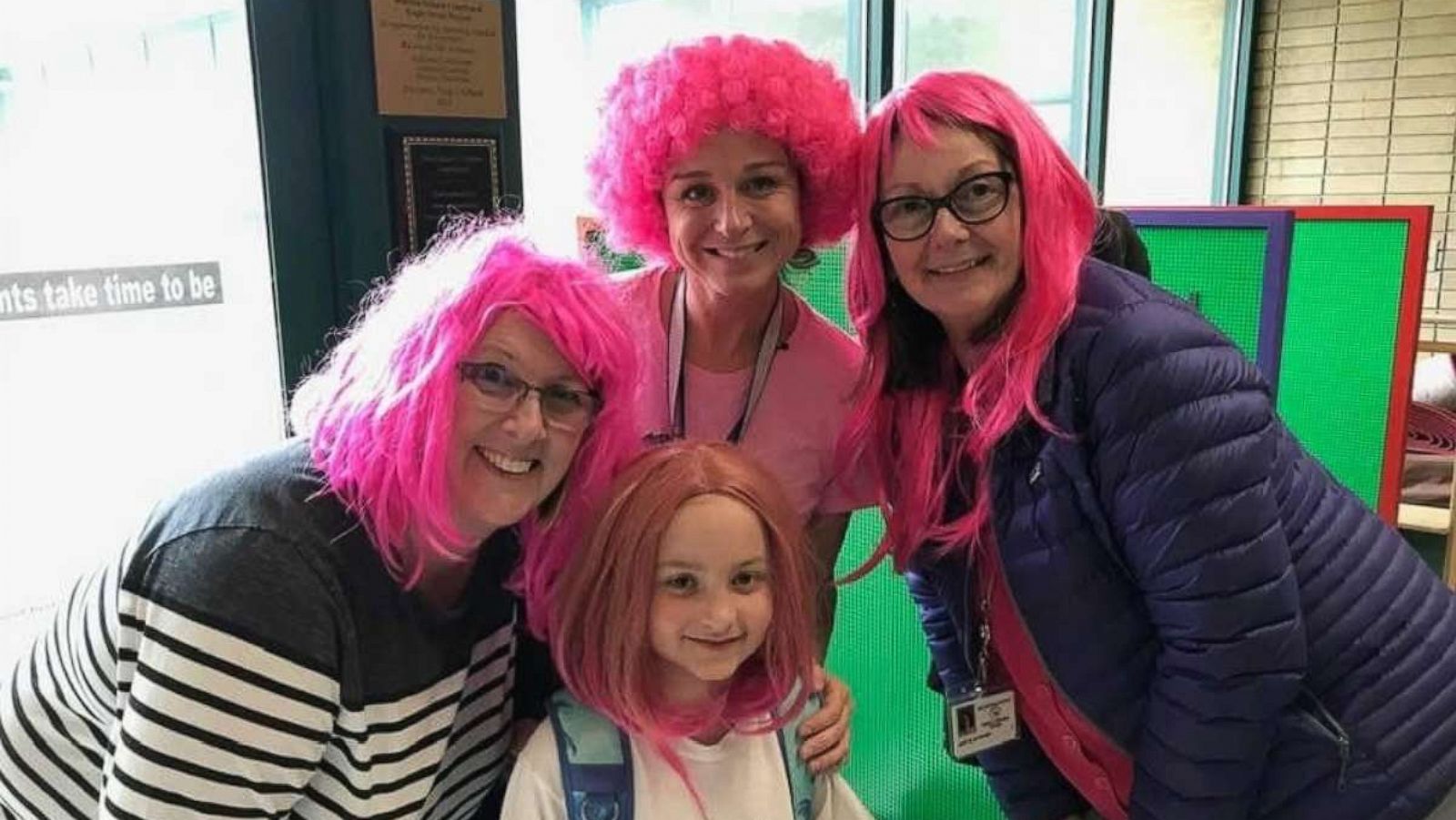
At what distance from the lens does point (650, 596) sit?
133 centimetres

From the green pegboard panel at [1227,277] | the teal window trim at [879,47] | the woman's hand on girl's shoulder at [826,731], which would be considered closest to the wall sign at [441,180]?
Answer: the woman's hand on girl's shoulder at [826,731]

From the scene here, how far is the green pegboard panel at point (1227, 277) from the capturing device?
200 cm

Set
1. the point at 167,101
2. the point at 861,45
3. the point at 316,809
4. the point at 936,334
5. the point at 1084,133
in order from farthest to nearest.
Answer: the point at 1084,133, the point at 861,45, the point at 167,101, the point at 936,334, the point at 316,809

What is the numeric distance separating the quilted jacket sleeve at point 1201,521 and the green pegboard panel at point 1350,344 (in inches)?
54.1

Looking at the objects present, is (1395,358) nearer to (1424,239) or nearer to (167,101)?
(1424,239)

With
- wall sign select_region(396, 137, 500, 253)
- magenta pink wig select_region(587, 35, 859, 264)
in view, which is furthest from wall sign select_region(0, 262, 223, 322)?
magenta pink wig select_region(587, 35, 859, 264)

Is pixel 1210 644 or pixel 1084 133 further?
pixel 1084 133

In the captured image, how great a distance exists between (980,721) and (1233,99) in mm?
6115

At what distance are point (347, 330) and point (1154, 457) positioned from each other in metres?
1.28

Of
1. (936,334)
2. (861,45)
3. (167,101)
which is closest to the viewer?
(936,334)

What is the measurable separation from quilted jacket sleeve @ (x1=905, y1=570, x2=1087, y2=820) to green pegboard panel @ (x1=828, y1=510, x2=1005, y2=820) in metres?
0.81

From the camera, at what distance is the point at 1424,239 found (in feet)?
8.05

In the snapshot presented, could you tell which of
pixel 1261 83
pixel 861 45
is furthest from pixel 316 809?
pixel 1261 83

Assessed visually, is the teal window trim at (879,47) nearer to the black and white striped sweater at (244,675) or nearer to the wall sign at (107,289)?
the wall sign at (107,289)
